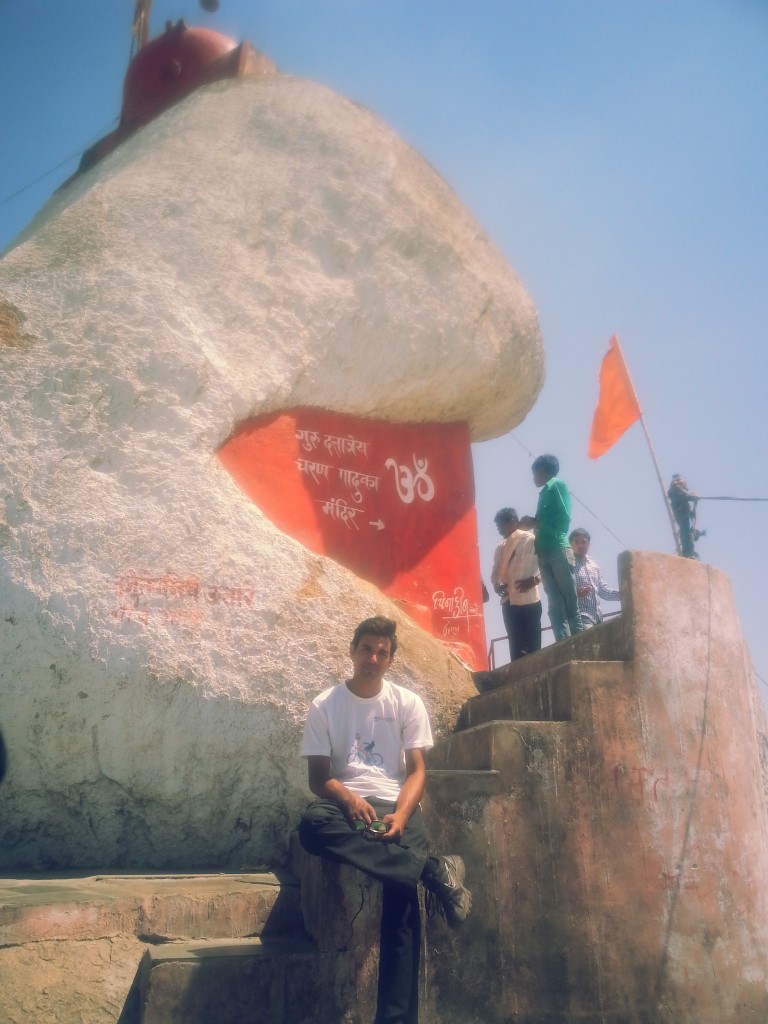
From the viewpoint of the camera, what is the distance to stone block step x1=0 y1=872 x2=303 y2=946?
11.5ft

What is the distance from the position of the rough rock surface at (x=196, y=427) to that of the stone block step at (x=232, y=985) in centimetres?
127

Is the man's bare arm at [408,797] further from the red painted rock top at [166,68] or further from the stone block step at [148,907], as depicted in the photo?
the red painted rock top at [166,68]

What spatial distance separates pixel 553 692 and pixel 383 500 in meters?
2.45

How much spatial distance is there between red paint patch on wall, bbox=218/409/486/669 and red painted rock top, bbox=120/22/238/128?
393cm

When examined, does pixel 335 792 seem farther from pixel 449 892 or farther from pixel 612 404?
pixel 612 404

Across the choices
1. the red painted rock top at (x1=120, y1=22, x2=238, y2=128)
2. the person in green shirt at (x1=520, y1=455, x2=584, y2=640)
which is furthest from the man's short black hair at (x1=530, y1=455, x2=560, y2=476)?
the red painted rock top at (x1=120, y1=22, x2=238, y2=128)

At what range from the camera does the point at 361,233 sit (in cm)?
682

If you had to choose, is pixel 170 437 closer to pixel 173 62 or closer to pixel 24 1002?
pixel 24 1002

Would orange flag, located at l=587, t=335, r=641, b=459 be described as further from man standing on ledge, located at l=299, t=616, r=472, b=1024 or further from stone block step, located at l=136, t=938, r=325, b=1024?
stone block step, located at l=136, t=938, r=325, b=1024

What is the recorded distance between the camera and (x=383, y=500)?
666cm

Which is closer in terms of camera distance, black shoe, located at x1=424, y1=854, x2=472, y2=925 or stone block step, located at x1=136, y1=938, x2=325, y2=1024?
stone block step, located at x1=136, y1=938, x2=325, y2=1024

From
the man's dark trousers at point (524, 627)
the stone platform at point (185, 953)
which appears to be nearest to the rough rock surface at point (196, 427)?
the stone platform at point (185, 953)

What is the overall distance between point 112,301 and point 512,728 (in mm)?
3695

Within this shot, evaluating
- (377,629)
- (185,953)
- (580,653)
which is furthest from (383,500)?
(185,953)
